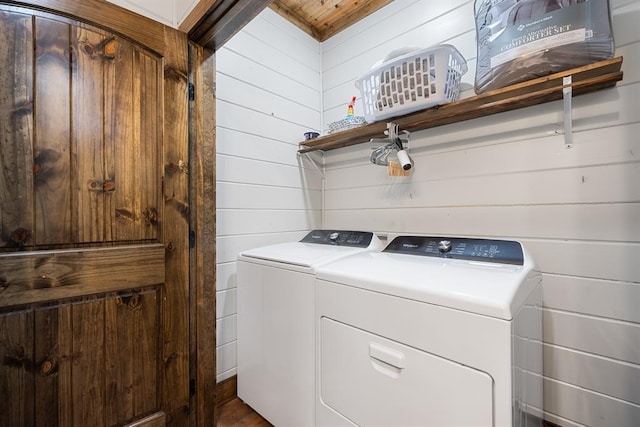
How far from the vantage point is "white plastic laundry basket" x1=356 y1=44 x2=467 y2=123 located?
4.33 ft

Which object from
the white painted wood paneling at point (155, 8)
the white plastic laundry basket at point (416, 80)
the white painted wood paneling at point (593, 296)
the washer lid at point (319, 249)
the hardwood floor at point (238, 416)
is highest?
the white painted wood paneling at point (155, 8)

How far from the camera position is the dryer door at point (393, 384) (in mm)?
771

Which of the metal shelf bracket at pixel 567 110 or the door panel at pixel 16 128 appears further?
the metal shelf bracket at pixel 567 110

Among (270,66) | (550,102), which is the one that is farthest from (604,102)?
(270,66)

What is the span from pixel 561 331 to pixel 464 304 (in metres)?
0.95

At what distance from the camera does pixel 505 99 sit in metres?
1.30

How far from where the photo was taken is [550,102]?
132 centimetres

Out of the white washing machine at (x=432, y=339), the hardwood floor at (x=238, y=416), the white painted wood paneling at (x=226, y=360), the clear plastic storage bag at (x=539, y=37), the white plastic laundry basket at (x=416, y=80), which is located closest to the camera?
the white washing machine at (x=432, y=339)

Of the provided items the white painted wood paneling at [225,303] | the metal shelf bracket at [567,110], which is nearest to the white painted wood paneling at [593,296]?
the metal shelf bracket at [567,110]

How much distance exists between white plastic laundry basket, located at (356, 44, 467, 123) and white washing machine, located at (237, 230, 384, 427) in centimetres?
76

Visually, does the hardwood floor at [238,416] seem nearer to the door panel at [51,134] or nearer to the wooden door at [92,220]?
the wooden door at [92,220]

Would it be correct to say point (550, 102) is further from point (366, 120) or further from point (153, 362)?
point (153, 362)

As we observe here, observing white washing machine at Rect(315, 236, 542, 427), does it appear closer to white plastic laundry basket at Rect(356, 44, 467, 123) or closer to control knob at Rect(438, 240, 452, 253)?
control knob at Rect(438, 240, 452, 253)

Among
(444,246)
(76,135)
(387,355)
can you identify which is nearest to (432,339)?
(387,355)
